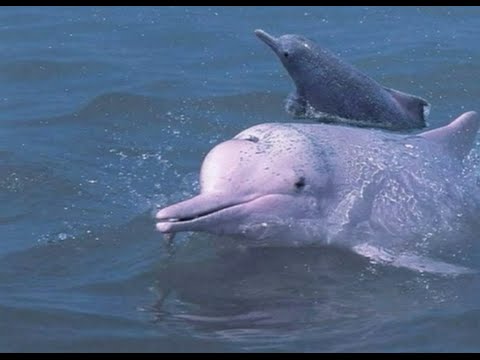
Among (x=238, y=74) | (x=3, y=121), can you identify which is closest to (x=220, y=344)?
(x=3, y=121)

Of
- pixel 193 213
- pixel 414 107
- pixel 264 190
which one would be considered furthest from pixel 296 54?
pixel 193 213

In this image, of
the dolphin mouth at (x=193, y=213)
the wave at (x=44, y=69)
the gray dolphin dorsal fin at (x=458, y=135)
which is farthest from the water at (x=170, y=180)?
Result: the gray dolphin dorsal fin at (x=458, y=135)

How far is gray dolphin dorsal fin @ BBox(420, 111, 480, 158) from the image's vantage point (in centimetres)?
958

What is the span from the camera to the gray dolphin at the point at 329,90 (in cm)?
1027

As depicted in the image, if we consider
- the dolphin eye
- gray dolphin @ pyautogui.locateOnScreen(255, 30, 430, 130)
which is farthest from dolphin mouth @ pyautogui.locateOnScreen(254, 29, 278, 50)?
the dolphin eye

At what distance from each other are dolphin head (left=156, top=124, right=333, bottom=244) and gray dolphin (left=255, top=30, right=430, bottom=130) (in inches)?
67.3

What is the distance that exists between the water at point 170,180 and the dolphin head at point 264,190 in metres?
0.37

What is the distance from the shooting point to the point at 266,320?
7.66 metres

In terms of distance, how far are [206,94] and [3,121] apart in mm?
2348

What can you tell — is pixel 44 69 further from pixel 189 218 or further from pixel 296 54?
pixel 189 218

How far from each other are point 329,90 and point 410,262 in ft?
7.80

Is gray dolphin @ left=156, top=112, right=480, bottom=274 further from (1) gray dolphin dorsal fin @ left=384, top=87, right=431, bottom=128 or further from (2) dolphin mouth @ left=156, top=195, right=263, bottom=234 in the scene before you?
(1) gray dolphin dorsal fin @ left=384, top=87, right=431, bottom=128

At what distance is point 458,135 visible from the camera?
9656mm

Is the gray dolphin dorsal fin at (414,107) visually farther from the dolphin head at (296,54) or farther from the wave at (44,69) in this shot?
the wave at (44,69)
